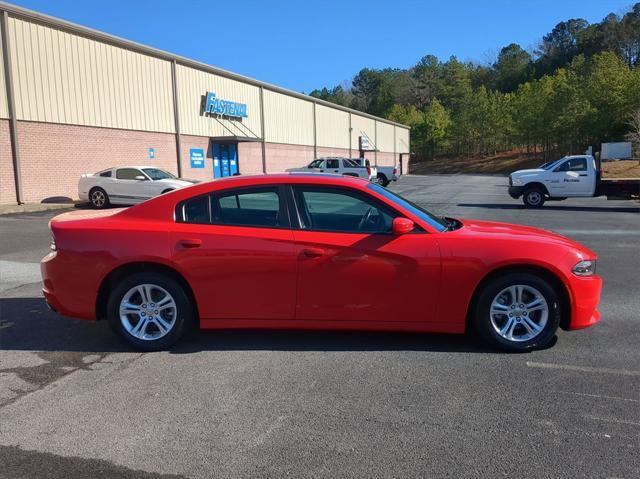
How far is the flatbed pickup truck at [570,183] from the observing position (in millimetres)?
19062

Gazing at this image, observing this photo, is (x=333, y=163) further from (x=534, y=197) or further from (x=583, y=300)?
(x=583, y=300)

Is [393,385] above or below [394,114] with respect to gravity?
below

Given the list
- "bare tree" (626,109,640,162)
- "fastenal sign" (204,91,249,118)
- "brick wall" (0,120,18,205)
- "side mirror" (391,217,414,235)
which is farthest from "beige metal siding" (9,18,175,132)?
"bare tree" (626,109,640,162)

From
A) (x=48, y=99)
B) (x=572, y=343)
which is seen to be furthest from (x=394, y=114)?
(x=572, y=343)

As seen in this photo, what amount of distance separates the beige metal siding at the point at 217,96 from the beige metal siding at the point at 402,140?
41893 mm

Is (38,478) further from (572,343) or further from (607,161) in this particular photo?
(607,161)

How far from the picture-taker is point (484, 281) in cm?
471

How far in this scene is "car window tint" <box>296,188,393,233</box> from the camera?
478 centimetres

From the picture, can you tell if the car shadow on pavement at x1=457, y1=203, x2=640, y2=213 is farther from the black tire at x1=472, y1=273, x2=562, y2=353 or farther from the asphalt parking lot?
the black tire at x1=472, y1=273, x2=562, y2=353

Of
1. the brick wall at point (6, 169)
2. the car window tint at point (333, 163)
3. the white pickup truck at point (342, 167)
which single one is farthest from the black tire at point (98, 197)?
the car window tint at point (333, 163)

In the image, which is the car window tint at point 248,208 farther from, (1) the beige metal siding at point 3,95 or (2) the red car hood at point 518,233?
(1) the beige metal siding at point 3,95

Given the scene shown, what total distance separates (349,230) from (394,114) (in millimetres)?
107755

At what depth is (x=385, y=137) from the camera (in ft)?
225

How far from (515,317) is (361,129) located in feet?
182
